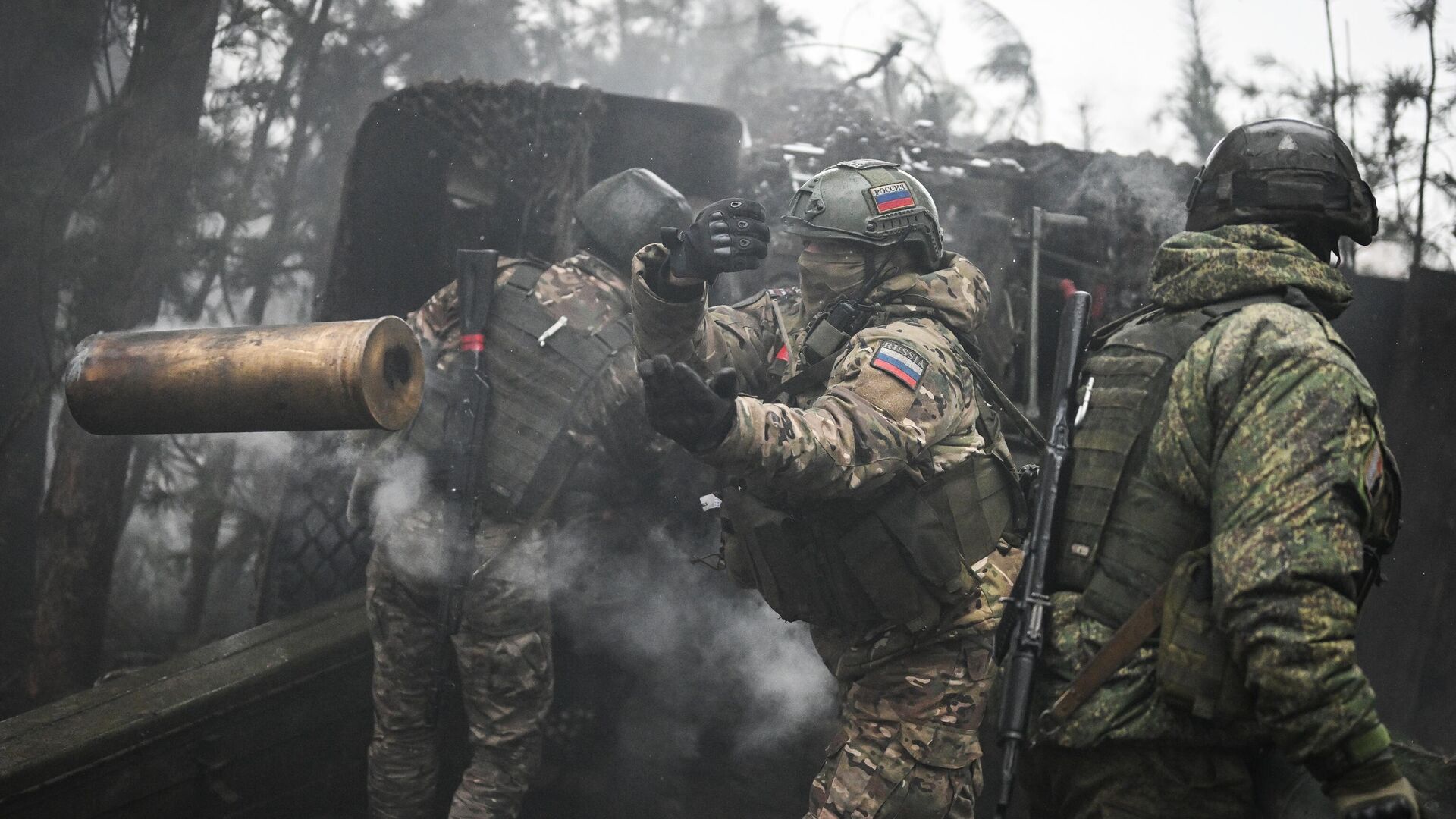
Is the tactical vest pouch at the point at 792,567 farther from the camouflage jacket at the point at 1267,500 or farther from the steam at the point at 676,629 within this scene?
the steam at the point at 676,629

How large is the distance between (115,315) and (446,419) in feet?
8.38

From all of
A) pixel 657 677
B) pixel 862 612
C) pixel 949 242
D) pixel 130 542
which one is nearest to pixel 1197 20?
pixel 949 242

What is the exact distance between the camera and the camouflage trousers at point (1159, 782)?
90.4 inches

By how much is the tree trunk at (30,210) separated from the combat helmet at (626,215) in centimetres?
300

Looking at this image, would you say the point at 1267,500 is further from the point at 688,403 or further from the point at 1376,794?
the point at 688,403

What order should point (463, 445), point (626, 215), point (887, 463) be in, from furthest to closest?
1. point (626, 215)
2. point (463, 445)
3. point (887, 463)

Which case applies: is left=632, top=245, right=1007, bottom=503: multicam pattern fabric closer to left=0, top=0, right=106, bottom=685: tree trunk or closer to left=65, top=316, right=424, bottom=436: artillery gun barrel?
left=65, top=316, right=424, bottom=436: artillery gun barrel

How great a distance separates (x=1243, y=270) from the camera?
7.87ft

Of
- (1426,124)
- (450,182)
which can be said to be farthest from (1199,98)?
(450,182)

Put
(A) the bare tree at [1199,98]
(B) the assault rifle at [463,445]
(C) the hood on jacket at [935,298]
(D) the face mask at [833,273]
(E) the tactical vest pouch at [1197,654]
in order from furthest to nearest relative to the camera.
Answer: (A) the bare tree at [1199,98]
(B) the assault rifle at [463,445]
(D) the face mask at [833,273]
(C) the hood on jacket at [935,298]
(E) the tactical vest pouch at [1197,654]

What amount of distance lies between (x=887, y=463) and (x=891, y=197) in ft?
3.35

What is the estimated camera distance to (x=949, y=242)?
6.42 meters

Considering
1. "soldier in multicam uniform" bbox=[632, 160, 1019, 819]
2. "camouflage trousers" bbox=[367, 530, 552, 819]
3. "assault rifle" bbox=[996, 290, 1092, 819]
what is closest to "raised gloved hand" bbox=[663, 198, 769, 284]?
"soldier in multicam uniform" bbox=[632, 160, 1019, 819]

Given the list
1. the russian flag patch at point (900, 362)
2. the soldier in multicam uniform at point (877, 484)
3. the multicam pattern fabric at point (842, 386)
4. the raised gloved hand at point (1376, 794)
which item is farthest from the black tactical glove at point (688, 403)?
the raised gloved hand at point (1376, 794)
